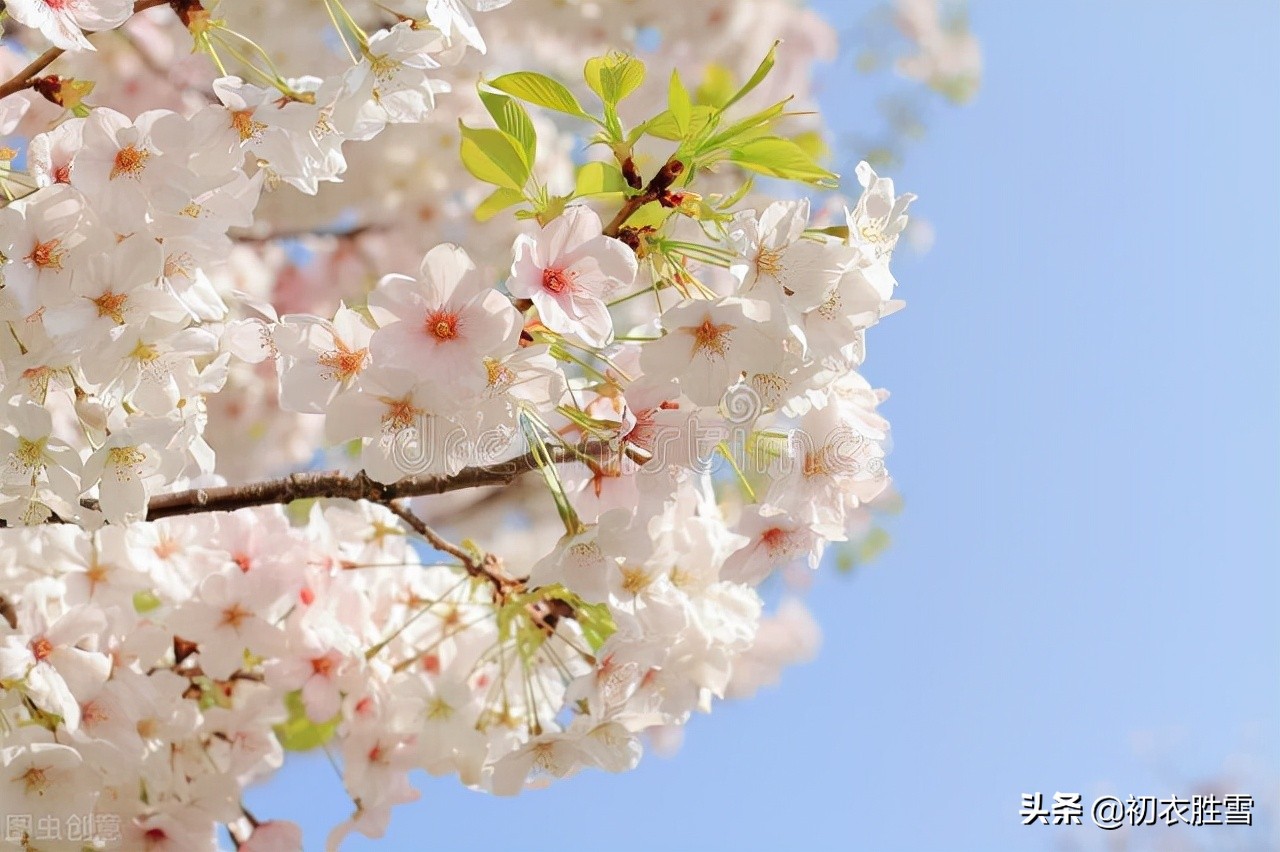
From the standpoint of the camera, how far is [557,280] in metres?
0.90

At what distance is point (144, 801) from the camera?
54.2 inches

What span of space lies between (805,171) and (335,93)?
0.40 m

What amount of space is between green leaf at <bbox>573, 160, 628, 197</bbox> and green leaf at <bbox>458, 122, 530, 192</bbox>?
0.05 meters

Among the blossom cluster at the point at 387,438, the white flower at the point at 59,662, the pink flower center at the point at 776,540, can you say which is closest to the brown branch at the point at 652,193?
the blossom cluster at the point at 387,438

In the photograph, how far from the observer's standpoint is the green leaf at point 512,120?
2.99 feet

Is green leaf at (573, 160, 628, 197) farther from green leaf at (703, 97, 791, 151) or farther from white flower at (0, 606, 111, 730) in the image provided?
white flower at (0, 606, 111, 730)

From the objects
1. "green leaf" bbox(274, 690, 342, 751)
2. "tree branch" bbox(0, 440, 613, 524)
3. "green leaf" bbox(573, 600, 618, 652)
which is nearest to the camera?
"tree branch" bbox(0, 440, 613, 524)

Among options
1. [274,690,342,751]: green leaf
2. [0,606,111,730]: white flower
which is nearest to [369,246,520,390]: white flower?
[0,606,111,730]: white flower

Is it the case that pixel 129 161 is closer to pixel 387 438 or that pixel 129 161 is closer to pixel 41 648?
pixel 387 438

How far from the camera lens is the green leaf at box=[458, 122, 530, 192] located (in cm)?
91

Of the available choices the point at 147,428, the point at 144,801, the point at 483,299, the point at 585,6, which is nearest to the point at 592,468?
the point at 483,299

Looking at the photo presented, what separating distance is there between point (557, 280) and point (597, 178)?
0.11 m

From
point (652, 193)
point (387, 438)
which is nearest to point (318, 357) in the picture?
point (387, 438)

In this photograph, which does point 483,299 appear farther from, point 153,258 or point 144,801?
point 144,801
